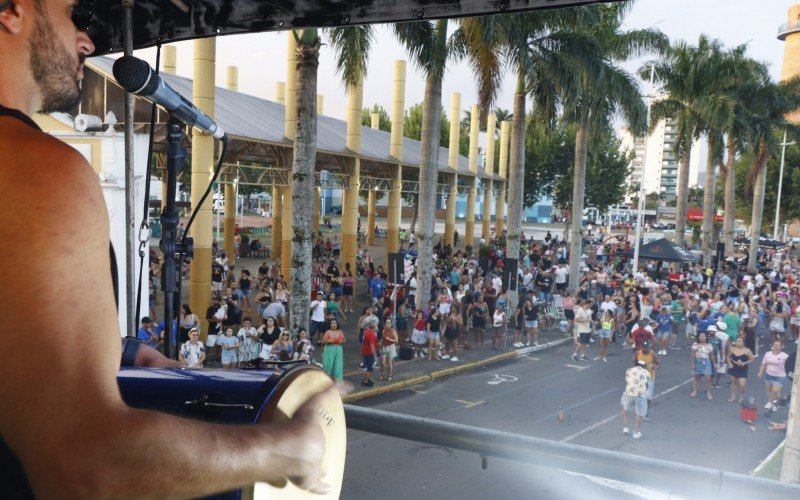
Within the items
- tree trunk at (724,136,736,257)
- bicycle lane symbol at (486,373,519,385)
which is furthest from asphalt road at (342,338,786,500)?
tree trunk at (724,136,736,257)

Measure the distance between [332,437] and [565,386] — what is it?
15.7 meters

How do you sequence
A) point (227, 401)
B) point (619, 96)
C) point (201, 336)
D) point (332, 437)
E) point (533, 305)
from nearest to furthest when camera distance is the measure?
point (227, 401) < point (332, 437) < point (201, 336) < point (533, 305) < point (619, 96)

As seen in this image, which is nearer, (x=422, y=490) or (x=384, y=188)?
(x=422, y=490)

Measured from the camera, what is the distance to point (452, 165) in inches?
1506

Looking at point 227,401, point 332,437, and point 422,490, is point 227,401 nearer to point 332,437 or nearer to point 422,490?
point 332,437

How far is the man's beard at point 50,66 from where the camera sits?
0.98m

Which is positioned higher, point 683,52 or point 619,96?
point 683,52

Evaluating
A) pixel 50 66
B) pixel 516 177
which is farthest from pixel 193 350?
pixel 516 177

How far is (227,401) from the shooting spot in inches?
45.7

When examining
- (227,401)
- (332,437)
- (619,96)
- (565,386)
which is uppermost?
(619,96)

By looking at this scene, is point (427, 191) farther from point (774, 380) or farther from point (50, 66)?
point (50, 66)

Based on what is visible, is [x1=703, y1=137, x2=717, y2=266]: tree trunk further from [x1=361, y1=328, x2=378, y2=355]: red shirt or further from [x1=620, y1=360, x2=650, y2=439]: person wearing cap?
[x1=361, y1=328, x2=378, y2=355]: red shirt

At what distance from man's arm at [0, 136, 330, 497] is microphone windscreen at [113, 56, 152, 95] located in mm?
1535

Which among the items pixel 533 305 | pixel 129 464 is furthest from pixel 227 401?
pixel 533 305
